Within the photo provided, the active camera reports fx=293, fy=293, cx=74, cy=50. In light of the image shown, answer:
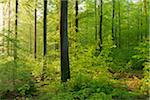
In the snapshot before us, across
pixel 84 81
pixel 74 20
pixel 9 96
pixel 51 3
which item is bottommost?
pixel 9 96

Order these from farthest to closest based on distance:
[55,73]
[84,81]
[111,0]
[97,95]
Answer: [111,0] → [55,73] → [84,81] → [97,95]

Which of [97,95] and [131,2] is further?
[131,2]

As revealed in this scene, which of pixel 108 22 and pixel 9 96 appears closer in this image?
pixel 9 96

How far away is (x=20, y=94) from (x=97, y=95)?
4509 millimetres

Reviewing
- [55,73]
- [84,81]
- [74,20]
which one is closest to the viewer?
[84,81]

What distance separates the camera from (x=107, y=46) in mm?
12562

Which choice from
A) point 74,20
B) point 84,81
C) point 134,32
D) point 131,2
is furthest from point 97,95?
point 131,2

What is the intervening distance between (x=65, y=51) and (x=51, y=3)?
36.3 ft

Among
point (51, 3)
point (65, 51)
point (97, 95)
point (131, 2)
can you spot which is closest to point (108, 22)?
point (131, 2)

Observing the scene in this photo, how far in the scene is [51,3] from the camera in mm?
21266

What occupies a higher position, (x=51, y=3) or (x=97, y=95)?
(x=51, y=3)

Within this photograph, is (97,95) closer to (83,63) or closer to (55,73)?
(83,63)

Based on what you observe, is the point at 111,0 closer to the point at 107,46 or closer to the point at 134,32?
the point at 134,32

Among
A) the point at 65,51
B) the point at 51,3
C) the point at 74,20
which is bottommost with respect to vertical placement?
the point at 65,51
